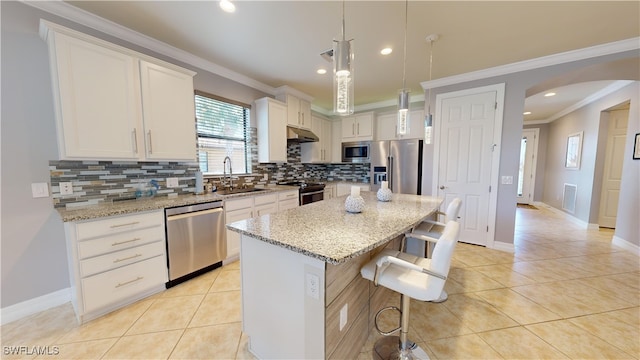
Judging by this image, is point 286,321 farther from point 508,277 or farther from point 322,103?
point 322,103

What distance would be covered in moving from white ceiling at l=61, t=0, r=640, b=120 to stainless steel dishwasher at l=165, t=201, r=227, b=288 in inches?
69.3

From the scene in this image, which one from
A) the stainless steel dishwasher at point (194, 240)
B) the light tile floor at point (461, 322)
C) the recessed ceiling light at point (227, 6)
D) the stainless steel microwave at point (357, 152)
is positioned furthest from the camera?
the stainless steel microwave at point (357, 152)

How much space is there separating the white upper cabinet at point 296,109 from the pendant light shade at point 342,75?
104 inches

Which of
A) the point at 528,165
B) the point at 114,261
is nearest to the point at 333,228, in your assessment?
the point at 114,261

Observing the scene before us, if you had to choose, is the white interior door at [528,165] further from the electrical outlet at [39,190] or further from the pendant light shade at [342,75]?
the electrical outlet at [39,190]

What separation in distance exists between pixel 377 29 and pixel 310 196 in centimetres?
255

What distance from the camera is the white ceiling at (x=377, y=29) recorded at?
1885mm

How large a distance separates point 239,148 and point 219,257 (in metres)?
1.65

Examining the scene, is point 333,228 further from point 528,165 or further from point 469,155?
point 528,165

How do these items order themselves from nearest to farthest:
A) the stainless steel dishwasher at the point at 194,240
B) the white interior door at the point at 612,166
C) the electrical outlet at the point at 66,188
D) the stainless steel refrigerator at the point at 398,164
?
the electrical outlet at the point at 66,188 → the stainless steel dishwasher at the point at 194,240 → the stainless steel refrigerator at the point at 398,164 → the white interior door at the point at 612,166

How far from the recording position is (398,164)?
13.2ft

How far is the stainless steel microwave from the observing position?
459cm

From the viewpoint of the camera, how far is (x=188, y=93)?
2484 millimetres

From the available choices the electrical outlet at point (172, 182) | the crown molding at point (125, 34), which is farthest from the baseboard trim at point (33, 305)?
the crown molding at point (125, 34)
